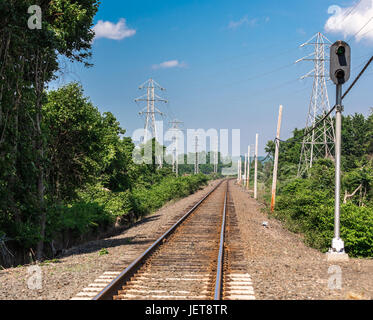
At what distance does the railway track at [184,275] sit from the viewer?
22.0 feet

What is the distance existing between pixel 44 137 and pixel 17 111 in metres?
1.40

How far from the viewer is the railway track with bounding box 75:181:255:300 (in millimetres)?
6703

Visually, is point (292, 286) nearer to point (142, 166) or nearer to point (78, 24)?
point (78, 24)

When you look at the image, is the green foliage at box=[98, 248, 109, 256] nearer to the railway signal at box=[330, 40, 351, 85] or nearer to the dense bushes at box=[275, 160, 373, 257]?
the dense bushes at box=[275, 160, 373, 257]

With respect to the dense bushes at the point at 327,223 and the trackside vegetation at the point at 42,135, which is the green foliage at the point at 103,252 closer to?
the trackside vegetation at the point at 42,135

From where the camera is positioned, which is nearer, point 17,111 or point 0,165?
point 0,165

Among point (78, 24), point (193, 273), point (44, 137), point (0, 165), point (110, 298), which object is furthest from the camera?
point (78, 24)

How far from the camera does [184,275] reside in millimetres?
8102

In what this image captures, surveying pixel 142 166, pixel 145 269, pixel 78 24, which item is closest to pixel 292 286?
pixel 145 269

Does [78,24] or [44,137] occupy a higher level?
[78,24]

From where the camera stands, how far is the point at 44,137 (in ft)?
37.3

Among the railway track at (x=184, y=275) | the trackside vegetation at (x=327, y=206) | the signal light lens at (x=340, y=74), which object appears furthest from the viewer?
the trackside vegetation at (x=327, y=206)

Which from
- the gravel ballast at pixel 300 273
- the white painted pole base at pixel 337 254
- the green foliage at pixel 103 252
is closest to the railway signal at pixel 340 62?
the white painted pole base at pixel 337 254
